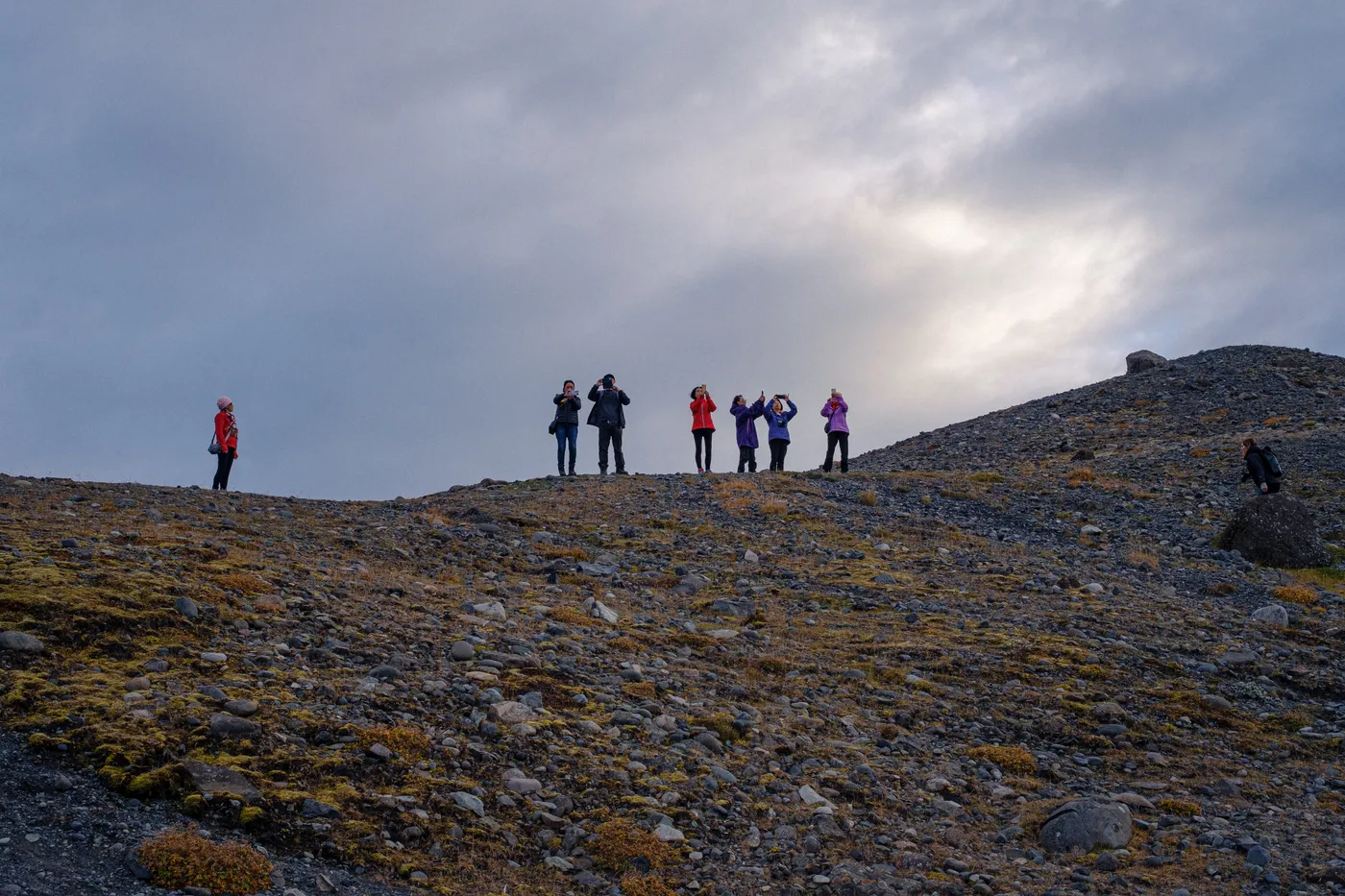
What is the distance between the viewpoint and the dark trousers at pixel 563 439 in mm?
29156

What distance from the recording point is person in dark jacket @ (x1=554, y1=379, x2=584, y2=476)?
28.7 meters

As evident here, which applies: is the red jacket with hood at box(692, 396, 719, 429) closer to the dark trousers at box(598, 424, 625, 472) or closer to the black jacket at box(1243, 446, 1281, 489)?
the dark trousers at box(598, 424, 625, 472)

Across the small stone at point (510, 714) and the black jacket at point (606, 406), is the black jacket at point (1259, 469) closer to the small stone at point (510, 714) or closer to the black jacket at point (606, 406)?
the black jacket at point (606, 406)

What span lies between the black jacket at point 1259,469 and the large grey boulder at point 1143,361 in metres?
33.1

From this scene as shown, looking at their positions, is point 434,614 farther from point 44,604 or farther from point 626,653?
point 44,604

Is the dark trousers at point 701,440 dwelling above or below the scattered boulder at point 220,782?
above

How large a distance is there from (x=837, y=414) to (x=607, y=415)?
7658 mm

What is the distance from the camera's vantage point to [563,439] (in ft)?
96.5

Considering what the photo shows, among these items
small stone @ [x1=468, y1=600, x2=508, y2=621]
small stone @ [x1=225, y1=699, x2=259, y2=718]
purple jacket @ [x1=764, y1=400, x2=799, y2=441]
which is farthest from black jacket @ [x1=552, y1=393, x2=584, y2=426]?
small stone @ [x1=225, y1=699, x2=259, y2=718]

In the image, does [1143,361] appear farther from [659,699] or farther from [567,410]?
[659,699]

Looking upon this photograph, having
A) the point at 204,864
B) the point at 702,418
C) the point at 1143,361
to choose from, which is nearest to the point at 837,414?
the point at 702,418

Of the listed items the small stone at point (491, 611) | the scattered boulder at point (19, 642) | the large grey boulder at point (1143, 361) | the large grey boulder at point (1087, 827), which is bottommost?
the large grey boulder at point (1087, 827)

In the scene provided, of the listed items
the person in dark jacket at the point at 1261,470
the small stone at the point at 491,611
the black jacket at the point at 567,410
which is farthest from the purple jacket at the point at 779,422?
the small stone at the point at 491,611

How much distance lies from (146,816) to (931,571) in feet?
50.7
